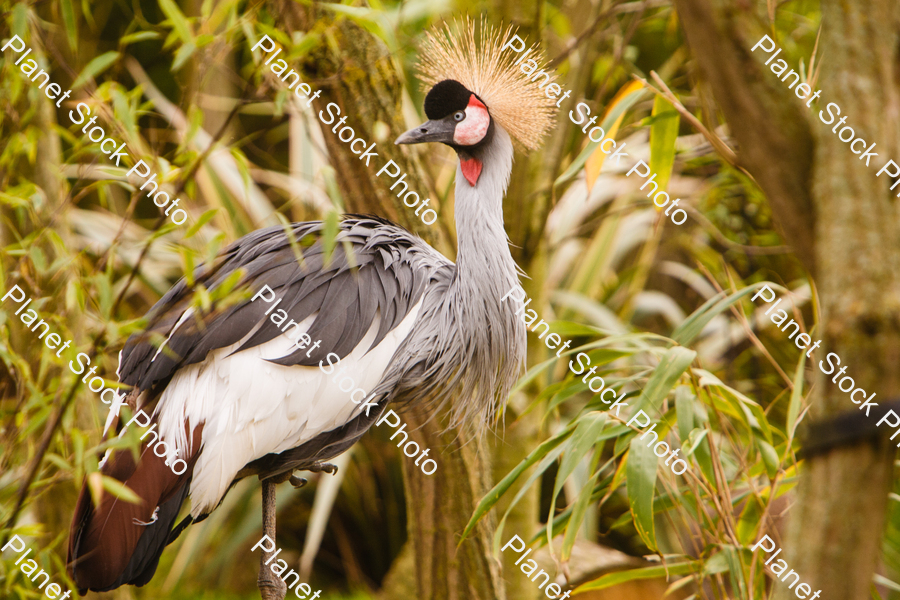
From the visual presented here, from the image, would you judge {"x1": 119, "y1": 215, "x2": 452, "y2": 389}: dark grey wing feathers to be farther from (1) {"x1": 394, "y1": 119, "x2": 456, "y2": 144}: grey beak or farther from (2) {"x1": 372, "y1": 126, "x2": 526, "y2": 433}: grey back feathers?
(1) {"x1": 394, "y1": 119, "x2": 456, "y2": 144}: grey beak

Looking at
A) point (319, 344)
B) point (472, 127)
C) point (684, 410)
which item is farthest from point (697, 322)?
point (319, 344)

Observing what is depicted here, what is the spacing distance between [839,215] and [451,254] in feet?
4.59

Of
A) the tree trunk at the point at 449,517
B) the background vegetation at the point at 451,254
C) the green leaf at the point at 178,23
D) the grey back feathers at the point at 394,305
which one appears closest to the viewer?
the green leaf at the point at 178,23

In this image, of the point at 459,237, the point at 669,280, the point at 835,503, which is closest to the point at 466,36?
the point at 459,237

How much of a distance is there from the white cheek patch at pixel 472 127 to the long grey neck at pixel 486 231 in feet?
0.10

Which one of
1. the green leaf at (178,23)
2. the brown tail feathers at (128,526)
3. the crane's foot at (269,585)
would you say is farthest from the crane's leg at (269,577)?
the green leaf at (178,23)

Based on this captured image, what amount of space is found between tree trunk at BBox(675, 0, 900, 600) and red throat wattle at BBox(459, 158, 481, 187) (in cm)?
76

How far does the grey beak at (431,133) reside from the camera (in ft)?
Answer: 4.46

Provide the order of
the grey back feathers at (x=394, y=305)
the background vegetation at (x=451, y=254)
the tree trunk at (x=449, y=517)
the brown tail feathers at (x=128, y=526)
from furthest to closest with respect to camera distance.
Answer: the tree trunk at (x=449, y=517) < the grey back feathers at (x=394, y=305) < the brown tail feathers at (x=128, y=526) < the background vegetation at (x=451, y=254)

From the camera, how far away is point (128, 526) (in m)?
→ 1.14

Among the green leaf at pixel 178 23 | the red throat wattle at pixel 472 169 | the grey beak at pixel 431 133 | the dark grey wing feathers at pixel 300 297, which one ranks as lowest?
the dark grey wing feathers at pixel 300 297

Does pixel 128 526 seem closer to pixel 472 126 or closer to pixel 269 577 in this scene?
pixel 269 577

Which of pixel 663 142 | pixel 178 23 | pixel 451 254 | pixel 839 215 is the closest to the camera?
pixel 839 215

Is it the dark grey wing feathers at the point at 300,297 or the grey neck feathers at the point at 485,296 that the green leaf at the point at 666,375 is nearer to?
the grey neck feathers at the point at 485,296
